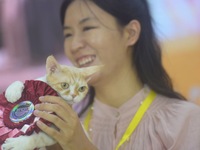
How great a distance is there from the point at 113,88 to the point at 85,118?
140 mm

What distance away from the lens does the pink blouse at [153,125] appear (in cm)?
97

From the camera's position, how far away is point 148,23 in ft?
3.72

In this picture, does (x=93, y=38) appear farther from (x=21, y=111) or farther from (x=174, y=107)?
(x=21, y=111)

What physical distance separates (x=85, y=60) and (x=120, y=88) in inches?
6.9

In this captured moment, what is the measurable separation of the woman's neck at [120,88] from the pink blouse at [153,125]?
0.02 meters

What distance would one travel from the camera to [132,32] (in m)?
1.09

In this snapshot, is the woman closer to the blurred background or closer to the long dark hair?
the long dark hair

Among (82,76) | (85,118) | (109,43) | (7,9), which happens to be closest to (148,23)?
(109,43)

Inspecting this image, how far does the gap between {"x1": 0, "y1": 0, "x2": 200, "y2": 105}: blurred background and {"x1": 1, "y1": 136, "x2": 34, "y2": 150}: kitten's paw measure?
73cm

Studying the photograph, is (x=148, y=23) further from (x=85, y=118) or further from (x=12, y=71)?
(x=12, y=71)

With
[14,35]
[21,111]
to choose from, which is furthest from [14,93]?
[14,35]

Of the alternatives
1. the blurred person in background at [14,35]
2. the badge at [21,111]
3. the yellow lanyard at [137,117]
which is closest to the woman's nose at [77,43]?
the yellow lanyard at [137,117]

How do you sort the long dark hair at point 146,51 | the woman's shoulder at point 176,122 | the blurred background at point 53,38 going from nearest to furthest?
the woman's shoulder at point 176,122
the long dark hair at point 146,51
the blurred background at point 53,38

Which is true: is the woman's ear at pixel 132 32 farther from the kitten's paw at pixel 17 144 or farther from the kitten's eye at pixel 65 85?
the kitten's paw at pixel 17 144
